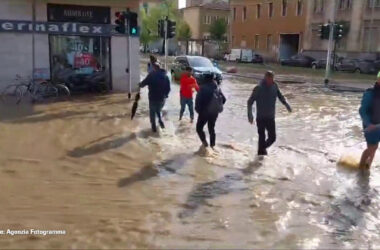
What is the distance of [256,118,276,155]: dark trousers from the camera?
28.7ft

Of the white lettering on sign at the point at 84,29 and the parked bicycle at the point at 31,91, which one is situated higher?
the white lettering on sign at the point at 84,29

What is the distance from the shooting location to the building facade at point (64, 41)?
16.6 m

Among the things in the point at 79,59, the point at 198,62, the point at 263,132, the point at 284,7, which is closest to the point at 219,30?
the point at 284,7

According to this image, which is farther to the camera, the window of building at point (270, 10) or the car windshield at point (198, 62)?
the window of building at point (270, 10)

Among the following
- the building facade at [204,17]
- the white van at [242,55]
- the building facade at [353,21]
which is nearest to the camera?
the building facade at [353,21]

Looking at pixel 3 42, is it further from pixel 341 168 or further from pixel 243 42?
pixel 243 42

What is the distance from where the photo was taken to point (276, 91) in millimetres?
8648

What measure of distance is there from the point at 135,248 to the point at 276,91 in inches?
189

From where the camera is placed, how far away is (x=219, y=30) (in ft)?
241

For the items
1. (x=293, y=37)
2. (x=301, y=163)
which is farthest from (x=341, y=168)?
(x=293, y=37)

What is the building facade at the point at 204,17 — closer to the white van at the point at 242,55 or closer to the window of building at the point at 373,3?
the white van at the point at 242,55

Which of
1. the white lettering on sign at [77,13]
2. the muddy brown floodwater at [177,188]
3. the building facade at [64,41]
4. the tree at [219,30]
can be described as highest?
the tree at [219,30]

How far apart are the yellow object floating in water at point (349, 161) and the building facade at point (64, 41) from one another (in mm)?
9523

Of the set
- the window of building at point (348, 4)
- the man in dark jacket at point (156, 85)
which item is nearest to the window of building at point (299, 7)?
the window of building at point (348, 4)
